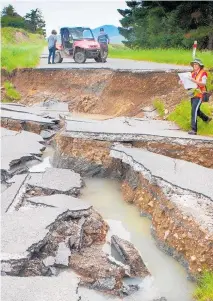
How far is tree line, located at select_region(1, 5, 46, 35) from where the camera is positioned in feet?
168

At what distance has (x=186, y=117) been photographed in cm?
923

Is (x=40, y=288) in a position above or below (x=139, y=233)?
above

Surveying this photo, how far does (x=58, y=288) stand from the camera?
3.93 metres

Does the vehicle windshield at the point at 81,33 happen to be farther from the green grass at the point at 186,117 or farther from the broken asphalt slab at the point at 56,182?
the broken asphalt slab at the point at 56,182

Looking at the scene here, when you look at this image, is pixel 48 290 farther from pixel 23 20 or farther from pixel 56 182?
pixel 23 20

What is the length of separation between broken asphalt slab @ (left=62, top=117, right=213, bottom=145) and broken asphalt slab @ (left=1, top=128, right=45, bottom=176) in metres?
0.71

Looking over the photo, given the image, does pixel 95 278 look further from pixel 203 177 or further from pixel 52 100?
pixel 52 100

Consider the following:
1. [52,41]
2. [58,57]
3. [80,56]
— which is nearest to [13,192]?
[80,56]

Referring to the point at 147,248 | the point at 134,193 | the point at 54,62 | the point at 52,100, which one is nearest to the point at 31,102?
the point at 52,100

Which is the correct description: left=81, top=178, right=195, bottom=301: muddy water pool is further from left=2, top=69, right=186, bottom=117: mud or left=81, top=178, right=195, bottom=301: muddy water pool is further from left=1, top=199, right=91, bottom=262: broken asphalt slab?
left=2, top=69, right=186, bottom=117: mud

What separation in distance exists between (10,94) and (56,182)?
9019 millimetres

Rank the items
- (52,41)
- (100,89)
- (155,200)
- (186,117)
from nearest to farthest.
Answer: (155,200), (186,117), (100,89), (52,41)

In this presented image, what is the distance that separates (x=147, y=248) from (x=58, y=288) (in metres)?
1.75

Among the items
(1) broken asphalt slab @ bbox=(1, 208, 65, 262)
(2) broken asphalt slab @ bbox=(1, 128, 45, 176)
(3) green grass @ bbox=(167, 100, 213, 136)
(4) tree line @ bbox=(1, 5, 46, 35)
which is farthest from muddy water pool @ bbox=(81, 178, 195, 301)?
(4) tree line @ bbox=(1, 5, 46, 35)
